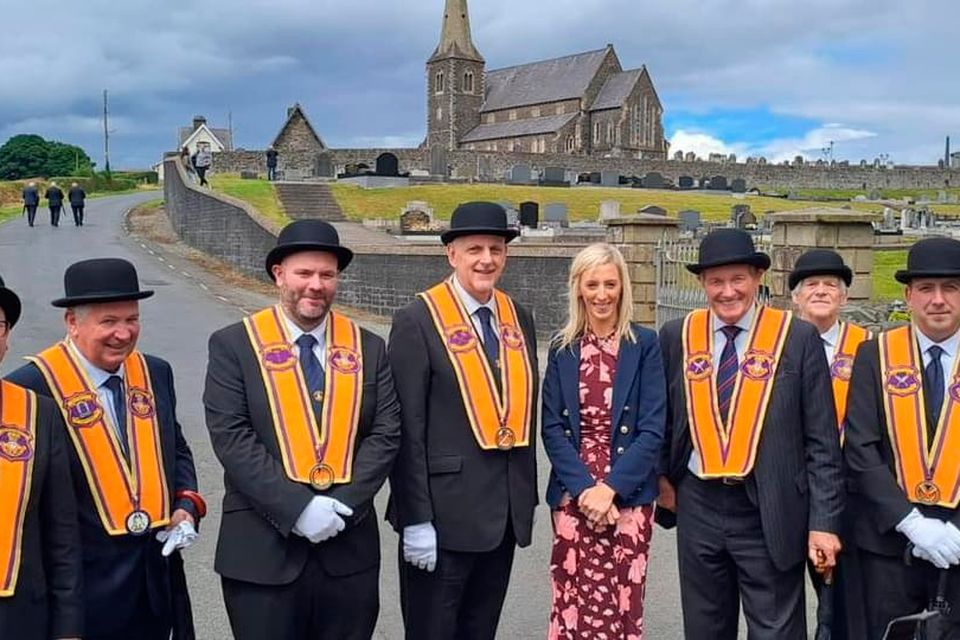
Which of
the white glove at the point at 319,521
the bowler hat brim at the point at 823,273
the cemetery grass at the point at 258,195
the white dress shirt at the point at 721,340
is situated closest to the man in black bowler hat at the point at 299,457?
the white glove at the point at 319,521

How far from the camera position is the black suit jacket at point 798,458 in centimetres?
368

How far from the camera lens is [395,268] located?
1678 centimetres

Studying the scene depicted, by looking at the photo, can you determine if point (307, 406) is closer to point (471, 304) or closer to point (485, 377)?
point (485, 377)

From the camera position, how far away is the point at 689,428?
3.89 metres

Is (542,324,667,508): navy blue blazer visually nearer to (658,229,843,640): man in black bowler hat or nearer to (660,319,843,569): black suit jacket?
(658,229,843,640): man in black bowler hat

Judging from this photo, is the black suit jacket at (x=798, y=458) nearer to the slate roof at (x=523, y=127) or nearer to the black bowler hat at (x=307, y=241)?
the black bowler hat at (x=307, y=241)

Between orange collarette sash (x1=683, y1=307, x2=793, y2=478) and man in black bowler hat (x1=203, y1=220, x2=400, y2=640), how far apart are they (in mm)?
1320

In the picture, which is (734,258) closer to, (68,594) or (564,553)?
(564,553)

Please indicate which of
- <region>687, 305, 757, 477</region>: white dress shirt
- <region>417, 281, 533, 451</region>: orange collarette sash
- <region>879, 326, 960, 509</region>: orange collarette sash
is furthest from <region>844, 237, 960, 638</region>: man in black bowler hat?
<region>417, 281, 533, 451</region>: orange collarette sash

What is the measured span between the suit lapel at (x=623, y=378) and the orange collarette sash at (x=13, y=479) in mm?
2303

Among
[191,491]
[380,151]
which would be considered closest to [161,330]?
[191,491]

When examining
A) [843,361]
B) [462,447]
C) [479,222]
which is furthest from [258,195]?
[462,447]

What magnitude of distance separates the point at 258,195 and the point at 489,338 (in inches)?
1021

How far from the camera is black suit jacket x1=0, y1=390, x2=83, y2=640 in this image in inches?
111
